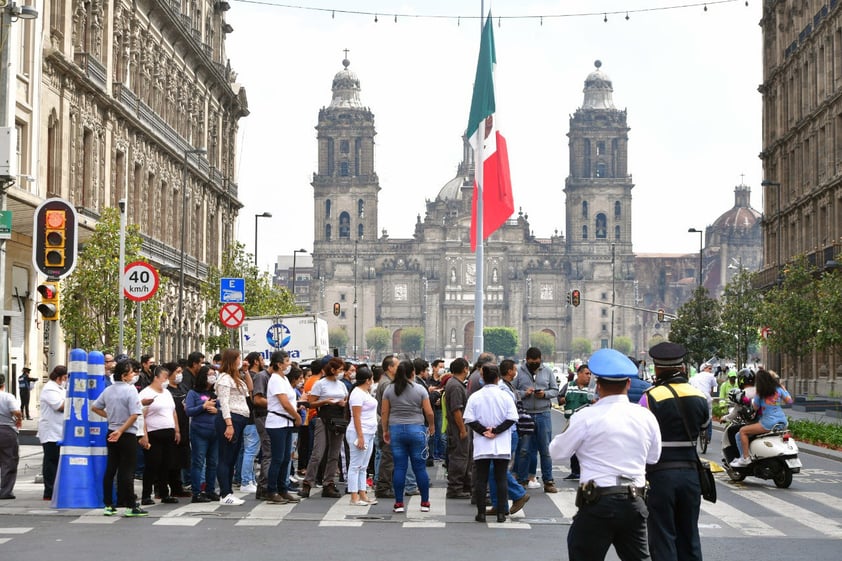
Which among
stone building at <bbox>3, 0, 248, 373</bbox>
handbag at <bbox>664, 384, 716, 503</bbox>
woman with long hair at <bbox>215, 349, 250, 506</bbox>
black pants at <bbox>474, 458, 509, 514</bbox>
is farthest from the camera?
stone building at <bbox>3, 0, 248, 373</bbox>

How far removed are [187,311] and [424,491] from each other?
3858cm

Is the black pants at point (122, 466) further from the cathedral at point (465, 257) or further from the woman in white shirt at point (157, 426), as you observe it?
the cathedral at point (465, 257)

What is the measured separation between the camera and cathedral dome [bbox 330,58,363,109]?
169500mm

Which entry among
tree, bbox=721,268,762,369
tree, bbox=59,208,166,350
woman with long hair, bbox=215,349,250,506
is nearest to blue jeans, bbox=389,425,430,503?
woman with long hair, bbox=215,349,250,506

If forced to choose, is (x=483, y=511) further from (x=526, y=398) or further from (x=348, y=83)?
(x=348, y=83)

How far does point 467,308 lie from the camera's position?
6668 inches

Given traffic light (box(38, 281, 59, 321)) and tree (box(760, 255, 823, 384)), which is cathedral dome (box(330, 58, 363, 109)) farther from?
traffic light (box(38, 281, 59, 321))

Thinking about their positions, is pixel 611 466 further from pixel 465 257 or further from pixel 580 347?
pixel 465 257

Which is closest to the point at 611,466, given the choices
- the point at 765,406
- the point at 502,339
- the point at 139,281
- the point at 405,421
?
the point at 405,421

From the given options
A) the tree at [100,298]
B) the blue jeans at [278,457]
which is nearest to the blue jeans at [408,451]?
the blue jeans at [278,457]

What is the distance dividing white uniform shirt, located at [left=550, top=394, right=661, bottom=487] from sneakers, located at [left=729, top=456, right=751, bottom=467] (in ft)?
37.9

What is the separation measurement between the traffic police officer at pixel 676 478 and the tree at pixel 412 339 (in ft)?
520

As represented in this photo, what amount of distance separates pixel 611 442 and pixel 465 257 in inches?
6362

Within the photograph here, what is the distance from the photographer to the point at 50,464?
17.0 metres
